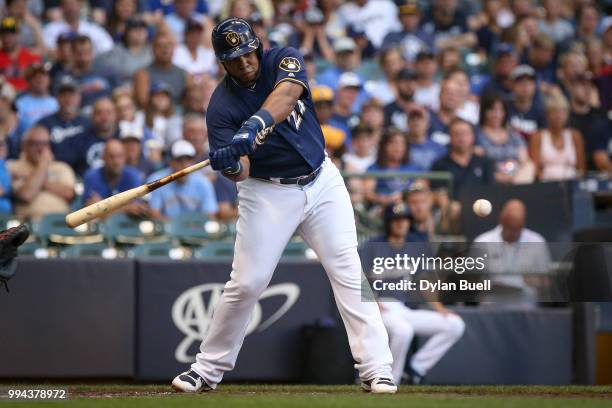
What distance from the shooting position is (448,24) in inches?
564

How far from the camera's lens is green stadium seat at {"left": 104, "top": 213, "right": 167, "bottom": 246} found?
9594mm

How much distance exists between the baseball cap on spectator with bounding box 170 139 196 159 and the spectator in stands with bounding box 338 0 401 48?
4.23m

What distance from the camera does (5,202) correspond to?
32.1 ft

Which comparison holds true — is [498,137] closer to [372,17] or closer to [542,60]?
[542,60]

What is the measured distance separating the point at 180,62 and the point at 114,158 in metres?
2.68

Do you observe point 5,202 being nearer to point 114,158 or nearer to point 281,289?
point 114,158

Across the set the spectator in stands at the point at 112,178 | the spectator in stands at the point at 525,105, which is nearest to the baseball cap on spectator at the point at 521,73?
the spectator in stands at the point at 525,105

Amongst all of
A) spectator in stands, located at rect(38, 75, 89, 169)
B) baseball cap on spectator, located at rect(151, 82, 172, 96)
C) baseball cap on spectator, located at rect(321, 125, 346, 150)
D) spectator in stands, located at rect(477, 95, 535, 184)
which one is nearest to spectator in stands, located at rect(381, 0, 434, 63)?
spectator in stands, located at rect(477, 95, 535, 184)

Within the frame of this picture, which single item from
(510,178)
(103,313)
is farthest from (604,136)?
(103,313)

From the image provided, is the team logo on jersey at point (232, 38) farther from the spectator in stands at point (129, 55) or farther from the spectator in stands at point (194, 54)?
the spectator in stands at point (194, 54)

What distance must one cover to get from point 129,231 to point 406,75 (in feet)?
14.2

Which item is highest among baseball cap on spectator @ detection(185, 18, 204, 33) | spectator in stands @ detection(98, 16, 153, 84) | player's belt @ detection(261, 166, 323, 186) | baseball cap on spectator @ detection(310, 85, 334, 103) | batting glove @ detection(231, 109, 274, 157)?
baseball cap on spectator @ detection(185, 18, 204, 33)

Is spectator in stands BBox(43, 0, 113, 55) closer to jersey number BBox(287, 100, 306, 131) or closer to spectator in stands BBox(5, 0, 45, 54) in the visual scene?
spectator in stands BBox(5, 0, 45, 54)

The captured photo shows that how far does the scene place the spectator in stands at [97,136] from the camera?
35.0ft
